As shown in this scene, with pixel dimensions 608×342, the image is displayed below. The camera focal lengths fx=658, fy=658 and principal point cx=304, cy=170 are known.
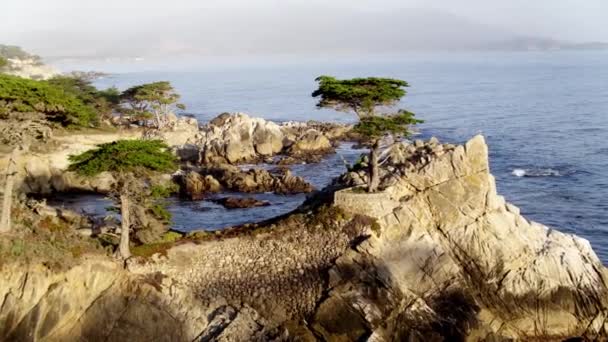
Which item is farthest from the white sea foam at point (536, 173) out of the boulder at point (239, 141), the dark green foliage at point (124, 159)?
the dark green foliage at point (124, 159)

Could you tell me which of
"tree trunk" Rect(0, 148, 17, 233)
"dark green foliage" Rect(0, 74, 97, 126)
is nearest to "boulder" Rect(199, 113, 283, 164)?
"dark green foliage" Rect(0, 74, 97, 126)

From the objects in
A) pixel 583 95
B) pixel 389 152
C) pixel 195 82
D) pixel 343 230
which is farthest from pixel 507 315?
pixel 195 82

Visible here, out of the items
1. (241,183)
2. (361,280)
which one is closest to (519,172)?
(241,183)

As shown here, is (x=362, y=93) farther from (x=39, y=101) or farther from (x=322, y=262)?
(x=39, y=101)

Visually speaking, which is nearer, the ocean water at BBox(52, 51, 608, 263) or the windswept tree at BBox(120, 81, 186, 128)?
the ocean water at BBox(52, 51, 608, 263)

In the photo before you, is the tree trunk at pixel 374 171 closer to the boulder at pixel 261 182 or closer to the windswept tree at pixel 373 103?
the windswept tree at pixel 373 103

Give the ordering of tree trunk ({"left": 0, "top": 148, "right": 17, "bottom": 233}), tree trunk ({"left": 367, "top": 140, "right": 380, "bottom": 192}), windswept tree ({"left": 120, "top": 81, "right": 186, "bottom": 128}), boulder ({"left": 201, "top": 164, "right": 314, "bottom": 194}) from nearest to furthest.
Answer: tree trunk ({"left": 0, "top": 148, "right": 17, "bottom": 233})
tree trunk ({"left": 367, "top": 140, "right": 380, "bottom": 192})
boulder ({"left": 201, "top": 164, "right": 314, "bottom": 194})
windswept tree ({"left": 120, "top": 81, "right": 186, "bottom": 128})

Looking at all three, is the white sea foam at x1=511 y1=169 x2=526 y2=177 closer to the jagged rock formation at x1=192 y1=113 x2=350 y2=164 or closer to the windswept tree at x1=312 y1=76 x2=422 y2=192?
the jagged rock formation at x1=192 y1=113 x2=350 y2=164

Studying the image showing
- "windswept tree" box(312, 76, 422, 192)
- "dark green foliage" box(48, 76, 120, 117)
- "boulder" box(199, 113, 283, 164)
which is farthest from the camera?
"dark green foliage" box(48, 76, 120, 117)
